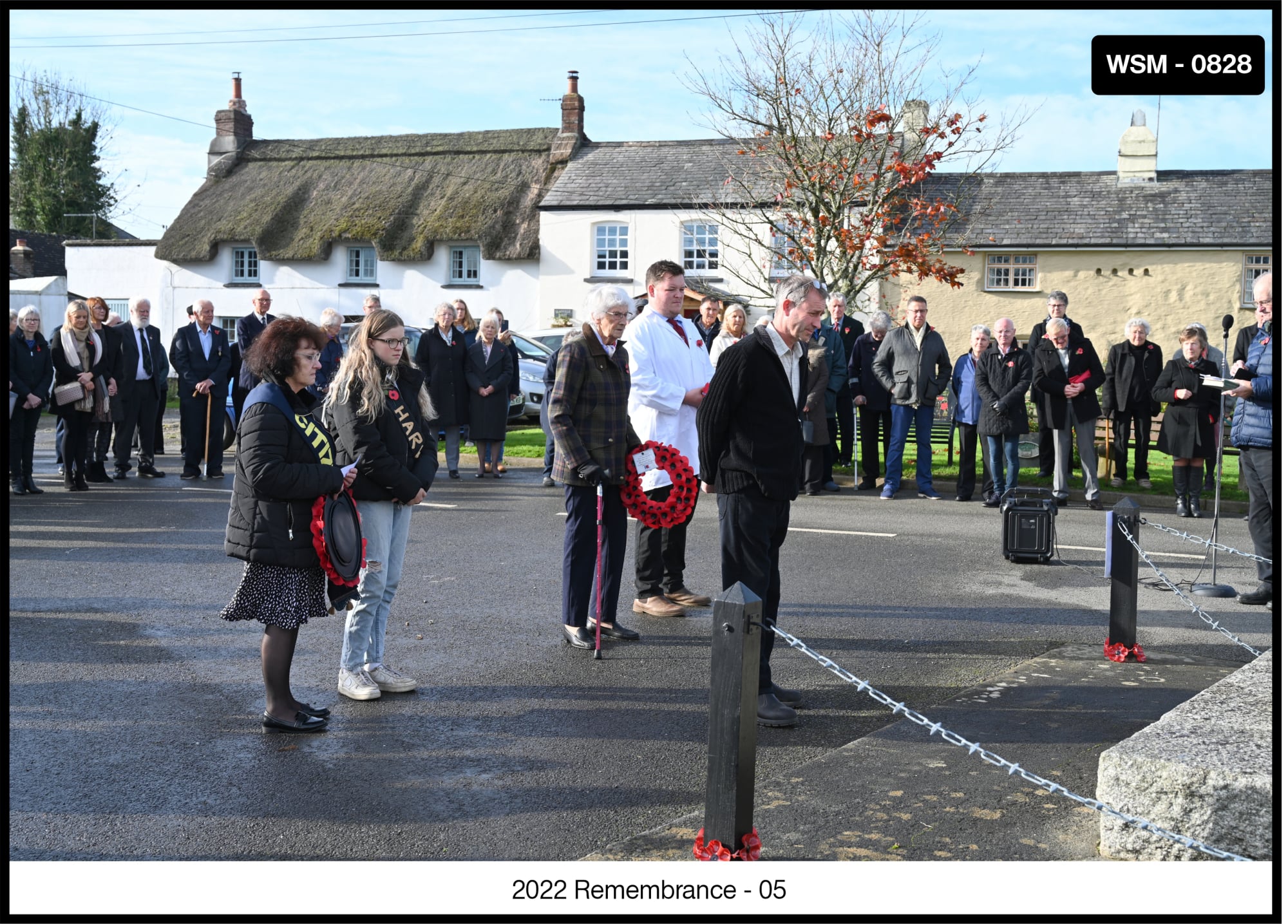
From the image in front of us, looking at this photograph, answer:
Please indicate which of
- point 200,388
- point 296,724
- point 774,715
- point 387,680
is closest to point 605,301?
point 387,680

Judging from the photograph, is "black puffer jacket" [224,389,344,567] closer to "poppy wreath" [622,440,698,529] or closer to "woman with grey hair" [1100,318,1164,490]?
"poppy wreath" [622,440,698,529]

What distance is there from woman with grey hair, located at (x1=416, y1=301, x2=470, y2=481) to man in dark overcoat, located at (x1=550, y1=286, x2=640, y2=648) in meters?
9.14

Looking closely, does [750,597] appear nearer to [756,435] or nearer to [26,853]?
[756,435]

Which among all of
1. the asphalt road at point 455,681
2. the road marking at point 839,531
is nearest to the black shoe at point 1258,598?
the asphalt road at point 455,681

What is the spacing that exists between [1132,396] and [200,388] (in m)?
12.2

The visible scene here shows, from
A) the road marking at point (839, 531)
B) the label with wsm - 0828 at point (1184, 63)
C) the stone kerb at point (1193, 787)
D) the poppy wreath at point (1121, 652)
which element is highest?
the label with wsm - 0828 at point (1184, 63)

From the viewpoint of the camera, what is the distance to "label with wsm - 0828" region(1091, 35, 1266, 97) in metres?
3.82

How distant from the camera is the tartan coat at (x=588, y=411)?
25.2 feet

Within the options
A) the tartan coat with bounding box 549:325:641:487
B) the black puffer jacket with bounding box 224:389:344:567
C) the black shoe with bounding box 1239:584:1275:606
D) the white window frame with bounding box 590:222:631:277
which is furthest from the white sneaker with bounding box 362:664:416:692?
the white window frame with bounding box 590:222:631:277

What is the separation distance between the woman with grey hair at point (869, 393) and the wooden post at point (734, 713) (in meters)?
12.1

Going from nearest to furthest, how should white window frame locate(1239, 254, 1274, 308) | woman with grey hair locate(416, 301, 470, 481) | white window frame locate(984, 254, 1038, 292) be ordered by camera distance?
woman with grey hair locate(416, 301, 470, 481) < white window frame locate(1239, 254, 1274, 308) < white window frame locate(984, 254, 1038, 292)

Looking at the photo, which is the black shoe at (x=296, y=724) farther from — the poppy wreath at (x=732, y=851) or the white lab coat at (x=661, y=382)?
the white lab coat at (x=661, y=382)

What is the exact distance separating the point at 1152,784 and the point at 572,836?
2124 millimetres

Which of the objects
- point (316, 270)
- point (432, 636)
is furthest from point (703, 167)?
point (432, 636)
